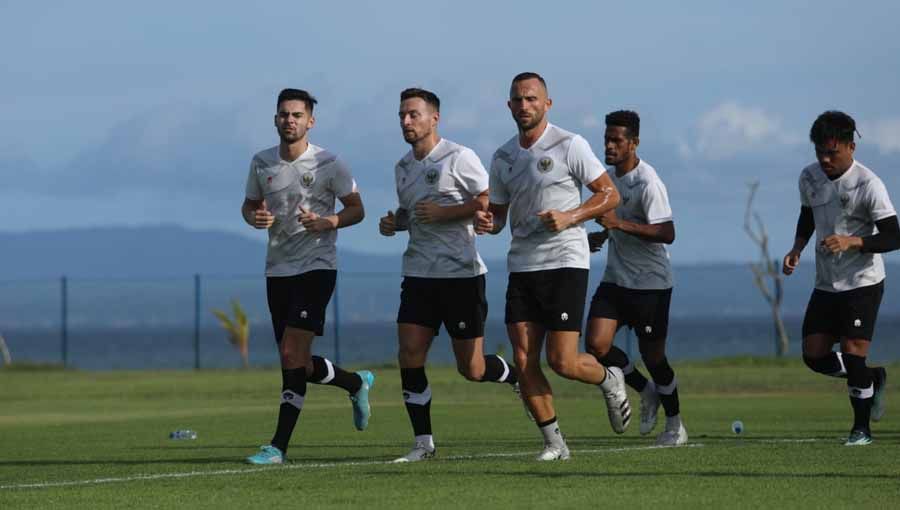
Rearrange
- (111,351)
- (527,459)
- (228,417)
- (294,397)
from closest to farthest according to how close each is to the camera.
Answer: (527,459) → (294,397) → (228,417) → (111,351)

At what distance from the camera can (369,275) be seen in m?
49.8

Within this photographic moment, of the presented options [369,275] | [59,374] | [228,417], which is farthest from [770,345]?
[228,417]

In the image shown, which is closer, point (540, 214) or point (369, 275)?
point (540, 214)

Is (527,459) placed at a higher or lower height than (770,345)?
higher

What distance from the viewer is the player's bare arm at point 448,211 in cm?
1212

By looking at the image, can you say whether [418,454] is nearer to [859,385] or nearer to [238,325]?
[859,385]

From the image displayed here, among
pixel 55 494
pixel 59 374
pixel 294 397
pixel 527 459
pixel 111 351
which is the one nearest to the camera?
pixel 55 494

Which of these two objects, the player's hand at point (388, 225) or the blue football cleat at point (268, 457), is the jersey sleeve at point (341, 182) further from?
the blue football cleat at point (268, 457)

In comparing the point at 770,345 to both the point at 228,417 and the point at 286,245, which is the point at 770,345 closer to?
the point at 228,417

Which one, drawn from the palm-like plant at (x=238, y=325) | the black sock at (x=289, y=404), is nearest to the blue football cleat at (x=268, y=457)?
the black sock at (x=289, y=404)

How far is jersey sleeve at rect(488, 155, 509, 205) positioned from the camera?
38.4ft

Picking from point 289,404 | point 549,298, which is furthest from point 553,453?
point 289,404

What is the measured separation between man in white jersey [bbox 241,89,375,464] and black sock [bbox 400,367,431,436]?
0.72 m

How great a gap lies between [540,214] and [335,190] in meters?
2.24
